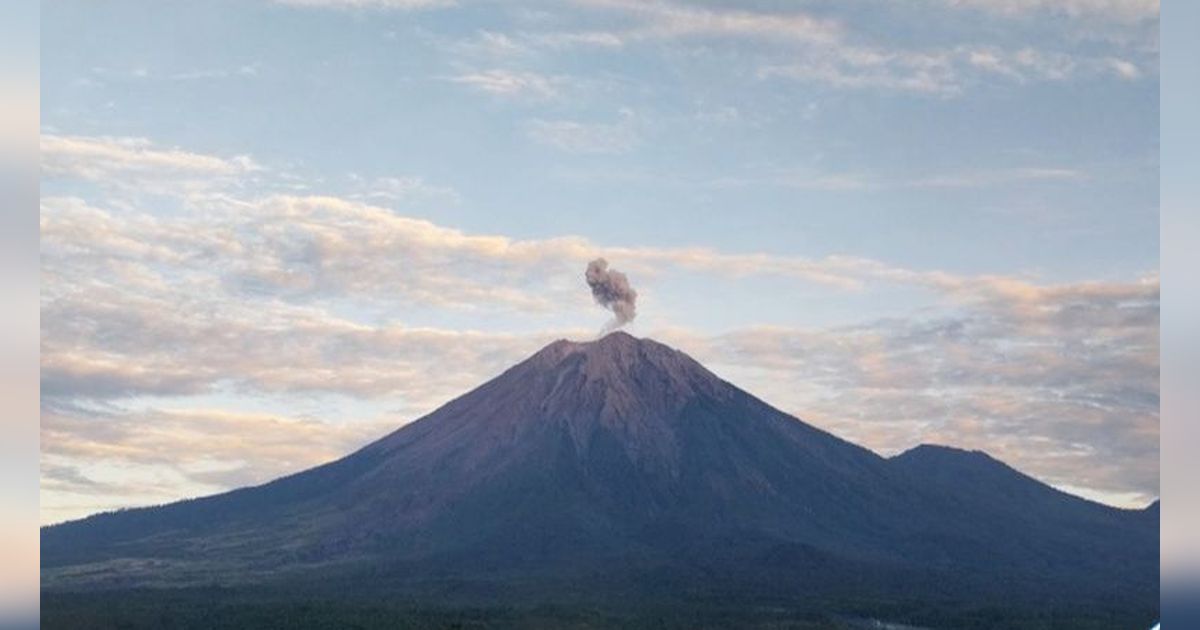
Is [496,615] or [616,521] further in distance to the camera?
[616,521]

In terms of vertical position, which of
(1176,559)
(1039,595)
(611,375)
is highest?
(611,375)

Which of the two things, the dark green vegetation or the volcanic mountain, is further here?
the volcanic mountain

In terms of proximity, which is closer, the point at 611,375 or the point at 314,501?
the point at 314,501

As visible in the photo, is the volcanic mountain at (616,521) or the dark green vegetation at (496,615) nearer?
the dark green vegetation at (496,615)

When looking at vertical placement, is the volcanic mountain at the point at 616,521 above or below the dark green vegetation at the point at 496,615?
above

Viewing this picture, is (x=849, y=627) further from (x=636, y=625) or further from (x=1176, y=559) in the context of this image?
(x=1176, y=559)

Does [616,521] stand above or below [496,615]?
above

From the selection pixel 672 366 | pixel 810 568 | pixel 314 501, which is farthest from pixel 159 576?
pixel 672 366

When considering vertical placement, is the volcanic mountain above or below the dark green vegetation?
above
